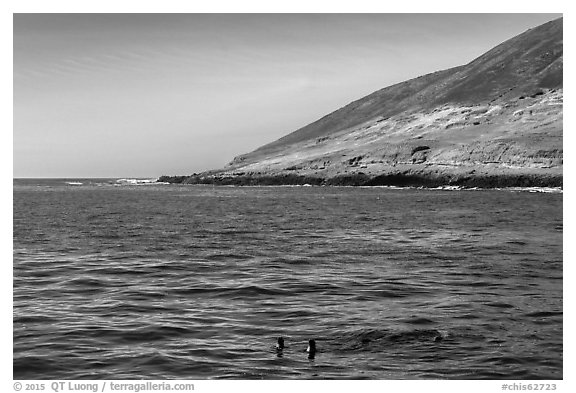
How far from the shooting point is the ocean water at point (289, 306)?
16547 mm

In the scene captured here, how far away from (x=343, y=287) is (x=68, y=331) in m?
12.5

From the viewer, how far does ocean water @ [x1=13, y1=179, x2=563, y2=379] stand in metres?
16.5

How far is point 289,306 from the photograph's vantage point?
23.4 meters

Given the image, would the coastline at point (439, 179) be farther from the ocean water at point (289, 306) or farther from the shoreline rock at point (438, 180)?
the ocean water at point (289, 306)

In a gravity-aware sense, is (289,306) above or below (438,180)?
below

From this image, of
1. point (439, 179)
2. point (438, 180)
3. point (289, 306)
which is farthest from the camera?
point (438, 180)

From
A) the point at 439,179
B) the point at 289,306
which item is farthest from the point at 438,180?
the point at 289,306

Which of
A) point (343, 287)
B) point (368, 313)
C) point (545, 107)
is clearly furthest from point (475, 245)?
point (545, 107)

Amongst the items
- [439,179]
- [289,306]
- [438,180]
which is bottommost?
[289,306]

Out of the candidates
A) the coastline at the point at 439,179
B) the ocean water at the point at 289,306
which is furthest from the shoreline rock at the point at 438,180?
the ocean water at the point at 289,306

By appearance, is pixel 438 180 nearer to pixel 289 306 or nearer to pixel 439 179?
pixel 439 179

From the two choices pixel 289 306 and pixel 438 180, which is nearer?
pixel 289 306

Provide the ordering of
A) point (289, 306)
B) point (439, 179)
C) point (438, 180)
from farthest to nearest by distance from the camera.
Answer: point (438, 180) → point (439, 179) → point (289, 306)
